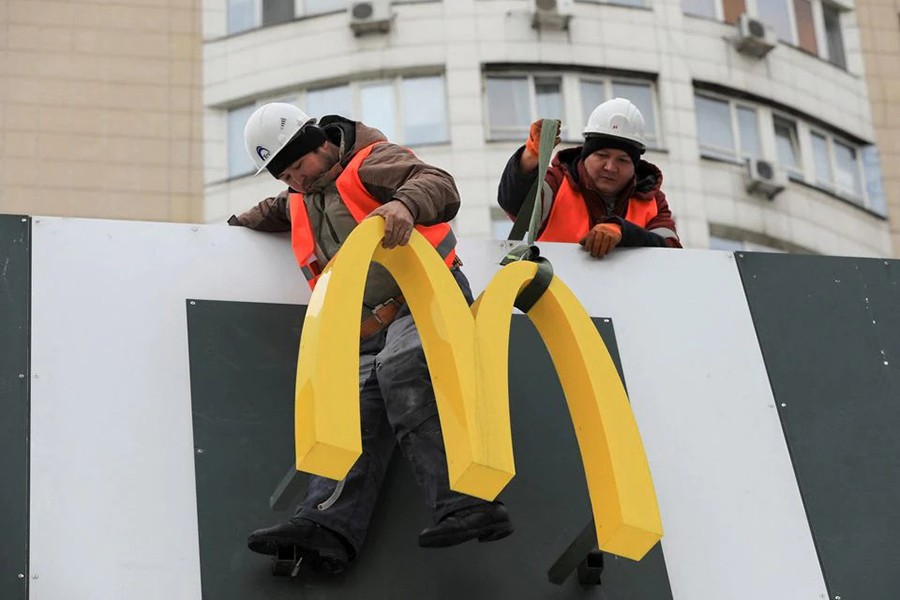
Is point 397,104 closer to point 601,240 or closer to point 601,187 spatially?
point 601,187

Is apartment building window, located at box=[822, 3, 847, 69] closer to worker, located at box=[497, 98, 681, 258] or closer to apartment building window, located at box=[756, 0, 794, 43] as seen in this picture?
apartment building window, located at box=[756, 0, 794, 43]

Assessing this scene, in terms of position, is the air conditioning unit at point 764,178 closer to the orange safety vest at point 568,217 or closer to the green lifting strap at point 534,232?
the orange safety vest at point 568,217

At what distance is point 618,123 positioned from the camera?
9.93m

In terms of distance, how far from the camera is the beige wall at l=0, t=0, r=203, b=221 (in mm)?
27172

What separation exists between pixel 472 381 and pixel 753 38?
21.3m

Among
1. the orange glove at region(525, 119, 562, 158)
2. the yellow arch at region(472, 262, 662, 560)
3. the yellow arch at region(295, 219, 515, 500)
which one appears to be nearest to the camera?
the yellow arch at region(295, 219, 515, 500)

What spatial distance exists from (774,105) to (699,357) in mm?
19657

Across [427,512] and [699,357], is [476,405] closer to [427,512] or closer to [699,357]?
[427,512]

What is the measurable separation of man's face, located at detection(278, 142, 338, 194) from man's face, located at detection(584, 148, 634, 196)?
70.7 inches

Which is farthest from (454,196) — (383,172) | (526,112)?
(526,112)

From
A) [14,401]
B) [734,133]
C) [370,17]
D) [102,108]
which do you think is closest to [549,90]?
[370,17]

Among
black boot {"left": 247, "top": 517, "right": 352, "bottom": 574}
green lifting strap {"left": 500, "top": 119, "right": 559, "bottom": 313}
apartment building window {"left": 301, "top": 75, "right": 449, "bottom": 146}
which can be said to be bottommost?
black boot {"left": 247, "top": 517, "right": 352, "bottom": 574}

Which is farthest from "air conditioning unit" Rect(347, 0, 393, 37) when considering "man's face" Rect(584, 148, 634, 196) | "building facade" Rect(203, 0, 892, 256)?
"man's face" Rect(584, 148, 634, 196)

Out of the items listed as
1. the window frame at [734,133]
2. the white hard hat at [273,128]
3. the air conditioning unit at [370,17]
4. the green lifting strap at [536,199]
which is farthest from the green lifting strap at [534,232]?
the window frame at [734,133]
